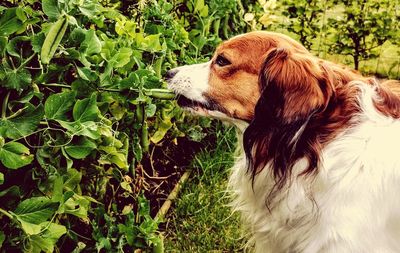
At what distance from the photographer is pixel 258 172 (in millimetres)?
2828

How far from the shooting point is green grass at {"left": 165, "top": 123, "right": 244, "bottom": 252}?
3.64 metres

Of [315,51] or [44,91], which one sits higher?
[44,91]

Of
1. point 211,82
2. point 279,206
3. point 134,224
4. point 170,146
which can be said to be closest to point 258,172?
point 279,206

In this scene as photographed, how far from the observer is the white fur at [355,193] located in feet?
8.36

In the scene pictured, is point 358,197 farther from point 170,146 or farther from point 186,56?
point 170,146

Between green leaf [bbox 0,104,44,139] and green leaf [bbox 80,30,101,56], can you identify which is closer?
green leaf [bbox 0,104,44,139]

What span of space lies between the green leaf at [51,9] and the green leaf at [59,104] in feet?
0.83

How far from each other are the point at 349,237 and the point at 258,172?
493 millimetres

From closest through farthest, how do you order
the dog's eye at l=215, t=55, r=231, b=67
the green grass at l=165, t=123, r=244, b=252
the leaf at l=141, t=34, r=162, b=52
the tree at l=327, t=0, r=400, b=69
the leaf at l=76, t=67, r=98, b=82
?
the leaf at l=76, t=67, r=98, b=82 → the dog's eye at l=215, t=55, r=231, b=67 → the leaf at l=141, t=34, r=162, b=52 → the green grass at l=165, t=123, r=244, b=252 → the tree at l=327, t=0, r=400, b=69

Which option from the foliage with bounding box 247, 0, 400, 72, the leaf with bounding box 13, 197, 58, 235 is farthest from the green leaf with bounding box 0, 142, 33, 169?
the foliage with bounding box 247, 0, 400, 72

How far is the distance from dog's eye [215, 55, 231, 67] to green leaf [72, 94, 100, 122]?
0.85 meters

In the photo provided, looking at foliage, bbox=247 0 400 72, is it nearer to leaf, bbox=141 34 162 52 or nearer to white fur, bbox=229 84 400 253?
leaf, bbox=141 34 162 52

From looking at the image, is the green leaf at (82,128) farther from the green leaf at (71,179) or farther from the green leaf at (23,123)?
the green leaf at (71,179)

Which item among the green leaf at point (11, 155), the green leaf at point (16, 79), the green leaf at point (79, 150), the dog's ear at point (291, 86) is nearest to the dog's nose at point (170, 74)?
the dog's ear at point (291, 86)
